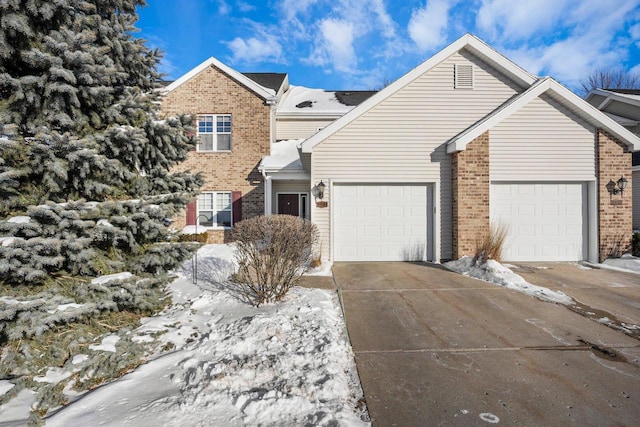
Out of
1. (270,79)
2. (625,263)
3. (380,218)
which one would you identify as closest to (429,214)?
(380,218)

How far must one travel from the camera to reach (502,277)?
647 centimetres

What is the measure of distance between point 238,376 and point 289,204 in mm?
9798

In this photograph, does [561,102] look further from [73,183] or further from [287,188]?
[73,183]

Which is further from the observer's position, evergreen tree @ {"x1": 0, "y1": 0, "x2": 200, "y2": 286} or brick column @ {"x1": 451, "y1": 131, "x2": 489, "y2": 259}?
brick column @ {"x1": 451, "y1": 131, "x2": 489, "y2": 259}

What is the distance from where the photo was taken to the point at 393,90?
855 cm

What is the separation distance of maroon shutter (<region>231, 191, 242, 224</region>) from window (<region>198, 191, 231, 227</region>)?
193 mm

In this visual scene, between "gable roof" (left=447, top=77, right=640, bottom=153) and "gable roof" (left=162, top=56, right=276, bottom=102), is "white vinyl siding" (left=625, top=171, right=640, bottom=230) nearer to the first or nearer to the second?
"gable roof" (left=447, top=77, right=640, bottom=153)

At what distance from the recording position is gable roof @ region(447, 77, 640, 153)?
7.99 metres

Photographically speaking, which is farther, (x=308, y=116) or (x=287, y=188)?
(x=308, y=116)

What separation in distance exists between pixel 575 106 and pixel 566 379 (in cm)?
804

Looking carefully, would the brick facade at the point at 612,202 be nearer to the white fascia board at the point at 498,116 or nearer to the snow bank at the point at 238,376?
the white fascia board at the point at 498,116

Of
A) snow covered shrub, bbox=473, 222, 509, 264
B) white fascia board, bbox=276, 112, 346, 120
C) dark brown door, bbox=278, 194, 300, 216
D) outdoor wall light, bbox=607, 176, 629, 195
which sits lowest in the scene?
snow covered shrub, bbox=473, 222, 509, 264

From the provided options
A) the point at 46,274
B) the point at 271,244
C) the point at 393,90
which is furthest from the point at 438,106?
the point at 46,274

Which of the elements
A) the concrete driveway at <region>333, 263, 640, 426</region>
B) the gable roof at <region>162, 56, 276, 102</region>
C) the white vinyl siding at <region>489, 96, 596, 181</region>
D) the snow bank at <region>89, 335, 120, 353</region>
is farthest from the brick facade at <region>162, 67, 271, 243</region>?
the snow bank at <region>89, 335, 120, 353</region>
